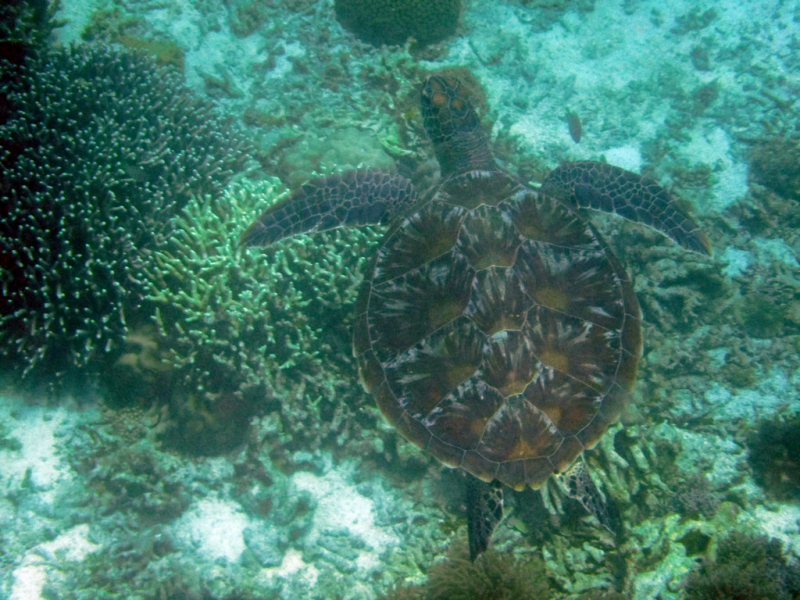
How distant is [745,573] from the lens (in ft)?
7.29

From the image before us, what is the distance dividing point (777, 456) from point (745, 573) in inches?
41.7

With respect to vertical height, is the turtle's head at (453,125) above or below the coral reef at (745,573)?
above

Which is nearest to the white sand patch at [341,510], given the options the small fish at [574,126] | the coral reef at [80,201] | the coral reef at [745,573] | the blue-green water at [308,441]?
the blue-green water at [308,441]

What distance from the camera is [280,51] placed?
5949 mm

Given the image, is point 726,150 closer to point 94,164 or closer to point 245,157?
point 245,157

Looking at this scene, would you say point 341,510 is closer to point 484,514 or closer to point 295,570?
point 295,570

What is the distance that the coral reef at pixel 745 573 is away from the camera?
2189 millimetres

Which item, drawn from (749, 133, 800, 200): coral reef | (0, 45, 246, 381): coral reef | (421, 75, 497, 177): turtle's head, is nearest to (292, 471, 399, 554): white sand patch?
(0, 45, 246, 381): coral reef

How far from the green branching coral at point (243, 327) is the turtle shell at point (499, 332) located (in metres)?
0.61

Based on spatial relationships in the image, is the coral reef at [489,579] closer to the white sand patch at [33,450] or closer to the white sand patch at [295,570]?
the white sand patch at [295,570]

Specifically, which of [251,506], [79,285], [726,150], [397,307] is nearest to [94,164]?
[79,285]

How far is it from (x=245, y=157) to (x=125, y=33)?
10.3 feet

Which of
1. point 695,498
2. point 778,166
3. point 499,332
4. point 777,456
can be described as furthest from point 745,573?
point 778,166

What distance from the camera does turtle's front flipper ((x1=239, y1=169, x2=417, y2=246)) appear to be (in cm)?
337
